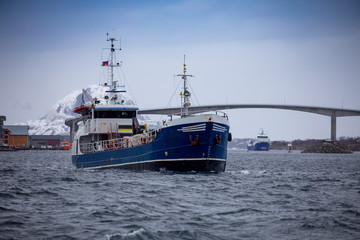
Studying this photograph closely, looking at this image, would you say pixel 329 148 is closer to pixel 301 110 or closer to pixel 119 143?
pixel 301 110

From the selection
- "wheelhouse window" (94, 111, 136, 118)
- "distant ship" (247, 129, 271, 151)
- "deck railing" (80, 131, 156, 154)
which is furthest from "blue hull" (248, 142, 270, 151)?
"wheelhouse window" (94, 111, 136, 118)

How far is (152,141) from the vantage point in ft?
105

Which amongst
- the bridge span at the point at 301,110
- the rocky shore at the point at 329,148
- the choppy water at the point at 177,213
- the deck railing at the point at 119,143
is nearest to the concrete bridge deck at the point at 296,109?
the bridge span at the point at 301,110

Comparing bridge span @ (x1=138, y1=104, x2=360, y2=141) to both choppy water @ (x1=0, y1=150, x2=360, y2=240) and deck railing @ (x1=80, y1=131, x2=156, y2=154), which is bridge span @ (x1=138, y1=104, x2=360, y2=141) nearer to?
deck railing @ (x1=80, y1=131, x2=156, y2=154)

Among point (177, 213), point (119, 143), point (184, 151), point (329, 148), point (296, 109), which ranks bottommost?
point (177, 213)

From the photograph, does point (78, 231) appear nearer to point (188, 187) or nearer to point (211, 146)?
point (188, 187)

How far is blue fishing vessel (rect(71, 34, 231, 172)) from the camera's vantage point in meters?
30.0

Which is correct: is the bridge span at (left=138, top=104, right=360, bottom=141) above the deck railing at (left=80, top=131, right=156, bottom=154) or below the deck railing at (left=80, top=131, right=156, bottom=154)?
above

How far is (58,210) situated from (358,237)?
8.85 meters

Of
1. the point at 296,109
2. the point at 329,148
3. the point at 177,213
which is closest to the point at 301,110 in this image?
the point at 296,109

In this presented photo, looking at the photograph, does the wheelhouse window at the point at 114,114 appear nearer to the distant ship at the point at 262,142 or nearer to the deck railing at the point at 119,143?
the deck railing at the point at 119,143

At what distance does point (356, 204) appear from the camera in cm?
1738

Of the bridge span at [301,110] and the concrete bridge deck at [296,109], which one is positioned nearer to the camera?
the concrete bridge deck at [296,109]

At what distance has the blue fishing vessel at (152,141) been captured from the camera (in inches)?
1181
